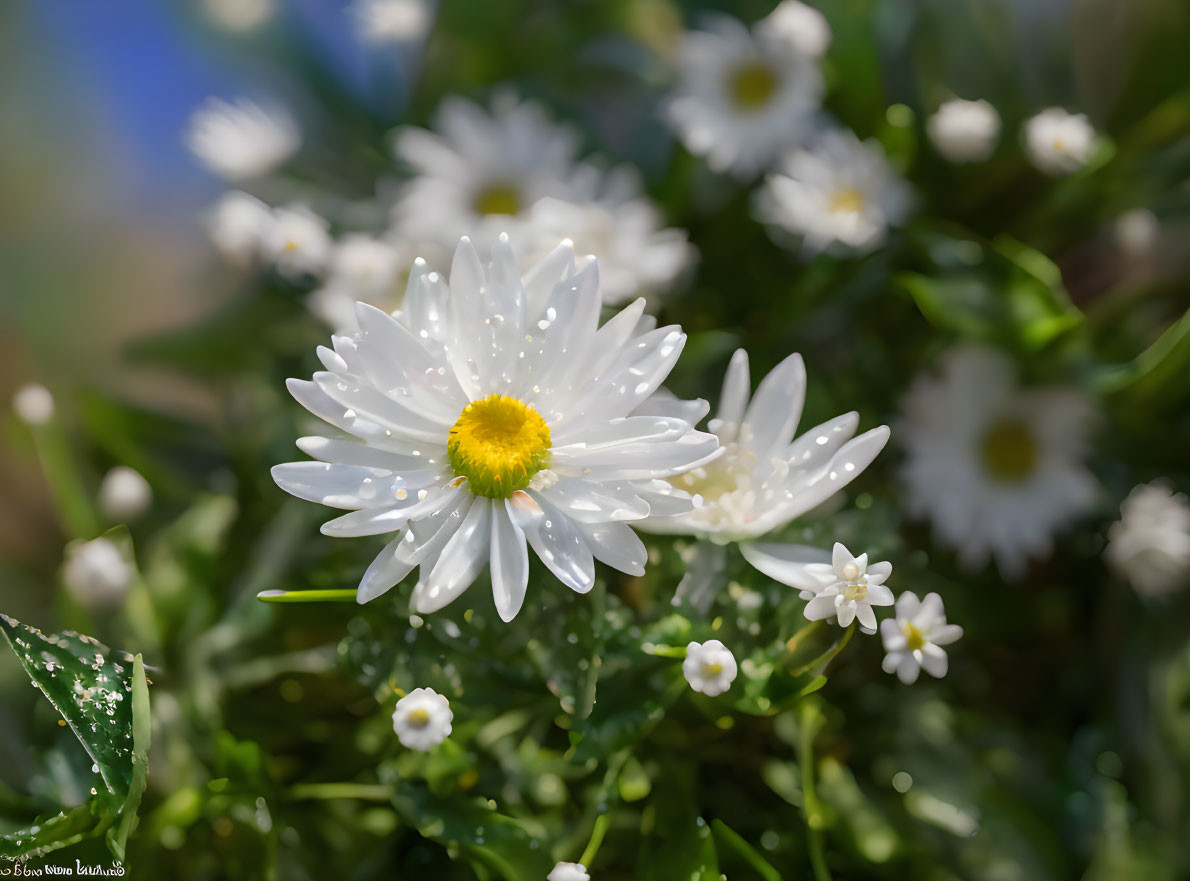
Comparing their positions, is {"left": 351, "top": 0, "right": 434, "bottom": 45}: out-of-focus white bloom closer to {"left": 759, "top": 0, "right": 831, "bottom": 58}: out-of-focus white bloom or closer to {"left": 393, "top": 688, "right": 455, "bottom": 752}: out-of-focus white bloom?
{"left": 759, "top": 0, "right": 831, "bottom": 58}: out-of-focus white bloom

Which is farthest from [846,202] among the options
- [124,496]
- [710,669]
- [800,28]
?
[124,496]

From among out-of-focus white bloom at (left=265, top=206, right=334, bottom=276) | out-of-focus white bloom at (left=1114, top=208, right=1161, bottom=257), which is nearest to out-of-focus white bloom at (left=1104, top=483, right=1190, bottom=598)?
out-of-focus white bloom at (left=1114, top=208, right=1161, bottom=257)

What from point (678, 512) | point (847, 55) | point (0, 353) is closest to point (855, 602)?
point (678, 512)

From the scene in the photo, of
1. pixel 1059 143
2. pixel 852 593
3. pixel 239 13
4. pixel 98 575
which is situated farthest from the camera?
pixel 239 13

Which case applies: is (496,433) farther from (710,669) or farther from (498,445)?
(710,669)

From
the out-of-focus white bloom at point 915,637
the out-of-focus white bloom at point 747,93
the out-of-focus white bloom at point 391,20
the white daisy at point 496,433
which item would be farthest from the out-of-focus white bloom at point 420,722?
the out-of-focus white bloom at point 391,20

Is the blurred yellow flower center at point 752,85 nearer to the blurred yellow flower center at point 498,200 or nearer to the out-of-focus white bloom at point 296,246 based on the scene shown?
the blurred yellow flower center at point 498,200
